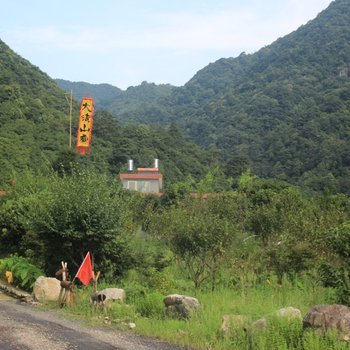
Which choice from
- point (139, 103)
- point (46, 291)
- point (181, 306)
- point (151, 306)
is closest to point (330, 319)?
point (181, 306)

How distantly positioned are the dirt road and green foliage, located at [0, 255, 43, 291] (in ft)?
11.2

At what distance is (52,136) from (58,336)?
2030 inches

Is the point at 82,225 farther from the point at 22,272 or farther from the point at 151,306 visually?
the point at 151,306

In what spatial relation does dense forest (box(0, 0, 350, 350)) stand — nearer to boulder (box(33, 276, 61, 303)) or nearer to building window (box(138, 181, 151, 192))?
boulder (box(33, 276, 61, 303))

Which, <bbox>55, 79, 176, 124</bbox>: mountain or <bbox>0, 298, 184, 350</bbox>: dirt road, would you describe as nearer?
<bbox>0, 298, 184, 350</bbox>: dirt road

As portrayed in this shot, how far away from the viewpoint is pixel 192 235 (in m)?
13.7

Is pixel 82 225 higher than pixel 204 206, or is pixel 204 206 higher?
pixel 204 206

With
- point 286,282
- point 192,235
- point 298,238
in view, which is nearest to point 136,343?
point 192,235

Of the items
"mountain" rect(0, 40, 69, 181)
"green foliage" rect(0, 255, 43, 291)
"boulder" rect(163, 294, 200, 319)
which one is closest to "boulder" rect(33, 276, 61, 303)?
"green foliage" rect(0, 255, 43, 291)

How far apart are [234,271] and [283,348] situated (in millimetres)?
7104

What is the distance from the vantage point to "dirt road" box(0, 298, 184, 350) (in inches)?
332

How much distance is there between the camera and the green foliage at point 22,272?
47.8ft

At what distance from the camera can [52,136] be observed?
58.8 m

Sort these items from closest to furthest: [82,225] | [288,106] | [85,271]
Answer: [85,271] → [82,225] → [288,106]
